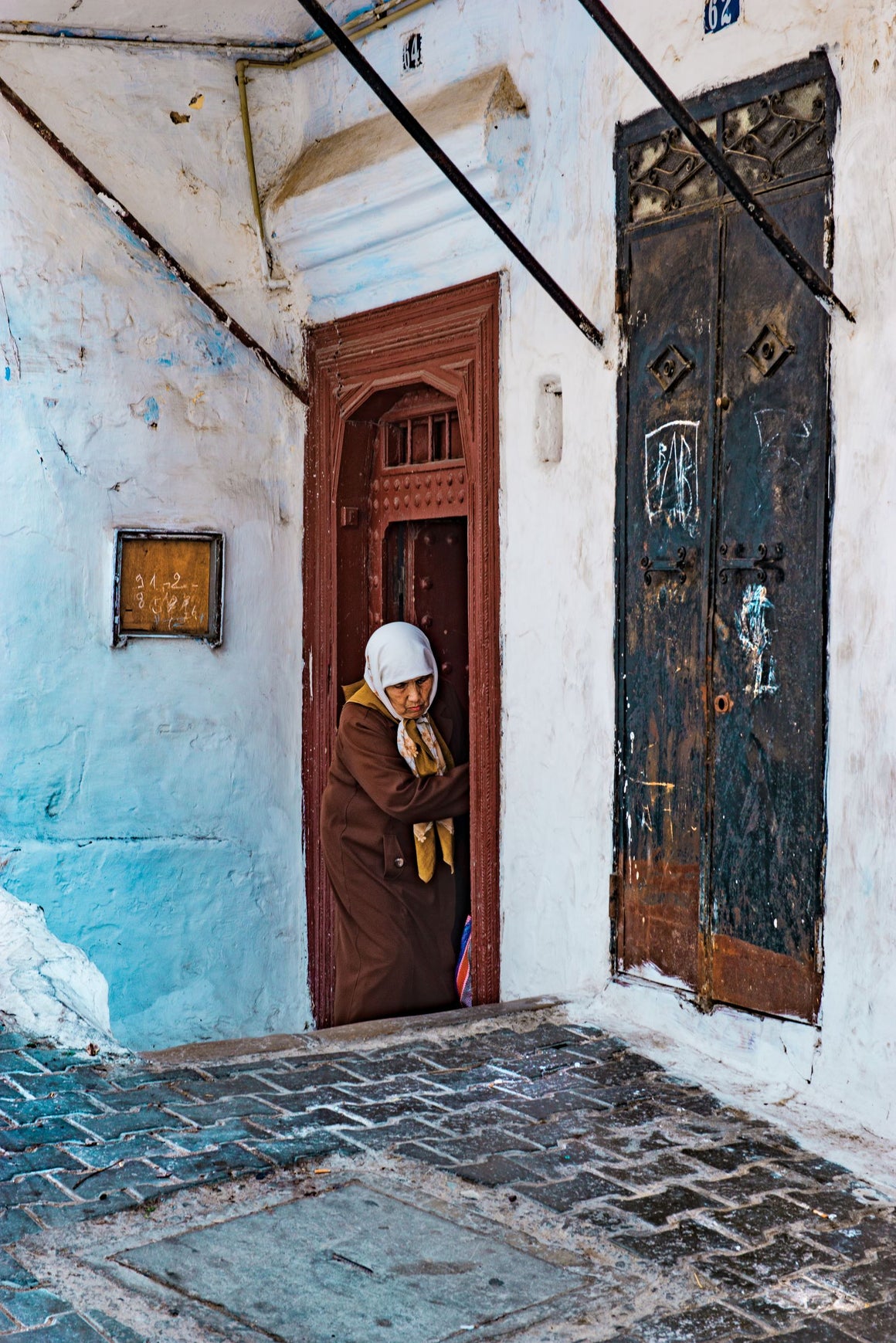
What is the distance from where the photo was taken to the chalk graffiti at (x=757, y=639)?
4.08 m

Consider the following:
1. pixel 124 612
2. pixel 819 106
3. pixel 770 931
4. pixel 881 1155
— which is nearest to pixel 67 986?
pixel 124 612

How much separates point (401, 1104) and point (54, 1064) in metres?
1.06

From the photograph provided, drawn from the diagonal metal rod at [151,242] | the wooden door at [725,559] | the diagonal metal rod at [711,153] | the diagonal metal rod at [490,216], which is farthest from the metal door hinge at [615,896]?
the diagonal metal rod at [151,242]

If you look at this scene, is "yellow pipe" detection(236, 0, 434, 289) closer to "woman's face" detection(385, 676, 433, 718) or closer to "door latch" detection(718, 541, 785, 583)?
"woman's face" detection(385, 676, 433, 718)

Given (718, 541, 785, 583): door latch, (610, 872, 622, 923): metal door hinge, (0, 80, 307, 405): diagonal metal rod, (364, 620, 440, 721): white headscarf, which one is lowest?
(610, 872, 622, 923): metal door hinge

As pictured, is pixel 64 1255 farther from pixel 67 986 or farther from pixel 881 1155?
pixel 67 986

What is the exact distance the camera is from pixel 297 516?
21.3ft

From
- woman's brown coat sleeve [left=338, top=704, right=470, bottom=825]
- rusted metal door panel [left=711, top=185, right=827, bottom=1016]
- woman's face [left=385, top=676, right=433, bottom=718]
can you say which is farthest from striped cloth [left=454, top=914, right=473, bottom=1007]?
rusted metal door panel [left=711, top=185, right=827, bottom=1016]

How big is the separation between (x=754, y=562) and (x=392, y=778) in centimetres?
172

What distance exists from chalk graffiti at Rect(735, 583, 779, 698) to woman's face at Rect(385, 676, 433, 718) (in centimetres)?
150

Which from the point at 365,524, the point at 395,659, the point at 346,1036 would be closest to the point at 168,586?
the point at 365,524

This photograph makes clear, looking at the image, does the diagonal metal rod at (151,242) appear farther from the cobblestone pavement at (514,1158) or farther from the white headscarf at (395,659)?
the cobblestone pavement at (514,1158)

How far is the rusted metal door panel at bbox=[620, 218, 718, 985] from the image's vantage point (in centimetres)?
434

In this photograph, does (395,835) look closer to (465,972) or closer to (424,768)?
(424,768)
